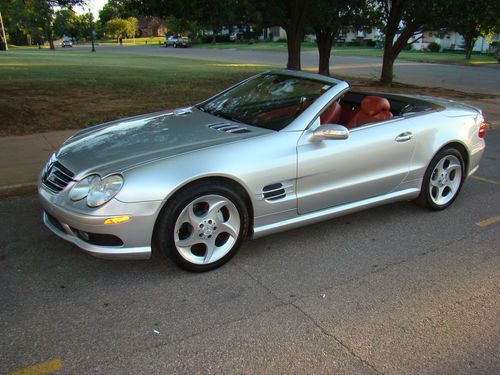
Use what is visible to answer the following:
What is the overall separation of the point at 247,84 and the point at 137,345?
3.06 m

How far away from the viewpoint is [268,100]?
4.52 metres

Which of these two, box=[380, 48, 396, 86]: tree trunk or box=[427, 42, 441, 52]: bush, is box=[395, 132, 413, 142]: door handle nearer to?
box=[380, 48, 396, 86]: tree trunk

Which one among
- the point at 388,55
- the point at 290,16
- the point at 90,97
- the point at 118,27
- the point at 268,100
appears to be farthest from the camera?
the point at 118,27

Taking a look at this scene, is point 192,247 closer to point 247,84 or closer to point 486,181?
point 247,84

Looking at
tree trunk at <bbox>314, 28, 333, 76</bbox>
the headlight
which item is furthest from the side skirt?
tree trunk at <bbox>314, 28, 333, 76</bbox>

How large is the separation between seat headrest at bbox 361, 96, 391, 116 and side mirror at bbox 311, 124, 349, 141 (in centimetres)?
100

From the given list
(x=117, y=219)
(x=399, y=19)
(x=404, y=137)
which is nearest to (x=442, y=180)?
(x=404, y=137)

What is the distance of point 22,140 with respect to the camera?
24.2 feet

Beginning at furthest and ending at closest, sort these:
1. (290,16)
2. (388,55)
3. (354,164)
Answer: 1. (388,55)
2. (290,16)
3. (354,164)

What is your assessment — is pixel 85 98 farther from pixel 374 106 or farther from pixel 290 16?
pixel 374 106

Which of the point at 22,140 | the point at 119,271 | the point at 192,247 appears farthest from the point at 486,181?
the point at 22,140

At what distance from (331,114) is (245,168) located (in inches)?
56.1

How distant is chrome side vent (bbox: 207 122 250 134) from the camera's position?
3852mm

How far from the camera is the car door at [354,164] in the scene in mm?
3852
